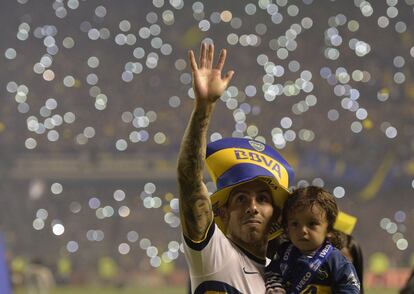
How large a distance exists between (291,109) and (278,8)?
431cm

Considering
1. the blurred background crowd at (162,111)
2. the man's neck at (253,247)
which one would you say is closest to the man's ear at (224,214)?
the man's neck at (253,247)

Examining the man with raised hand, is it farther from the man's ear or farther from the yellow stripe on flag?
the yellow stripe on flag

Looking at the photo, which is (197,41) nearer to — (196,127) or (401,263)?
(401,263)

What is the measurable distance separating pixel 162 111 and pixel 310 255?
1286 inches

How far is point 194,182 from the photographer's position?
300 centimetres

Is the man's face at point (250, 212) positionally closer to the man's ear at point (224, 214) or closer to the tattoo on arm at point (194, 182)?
the man's ear at point (224, 214)

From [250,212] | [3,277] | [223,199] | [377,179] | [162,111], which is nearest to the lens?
[250,212]

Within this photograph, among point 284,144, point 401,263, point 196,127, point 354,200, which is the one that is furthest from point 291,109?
point 196,127

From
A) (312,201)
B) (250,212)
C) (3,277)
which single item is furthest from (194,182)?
(3,277)

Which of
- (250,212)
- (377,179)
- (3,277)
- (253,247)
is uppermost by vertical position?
(250,212)

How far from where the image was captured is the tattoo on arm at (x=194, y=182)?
9.78 ft

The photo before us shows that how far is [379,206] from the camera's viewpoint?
34000mm

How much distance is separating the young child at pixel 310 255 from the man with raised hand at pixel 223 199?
2.9 inches

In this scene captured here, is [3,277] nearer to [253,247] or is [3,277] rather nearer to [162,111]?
[253,247]
